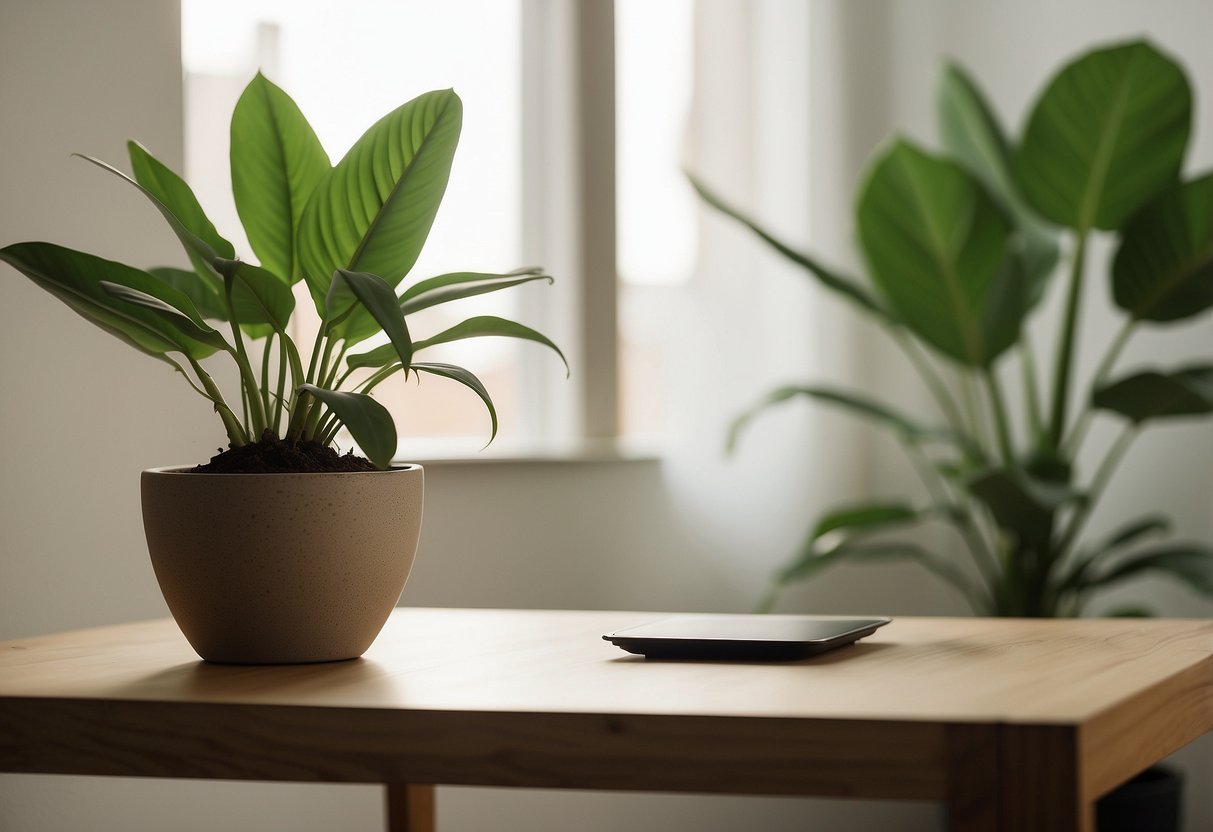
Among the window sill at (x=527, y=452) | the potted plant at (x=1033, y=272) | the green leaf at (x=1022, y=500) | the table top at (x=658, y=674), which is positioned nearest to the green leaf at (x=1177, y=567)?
the potted plant at (x=1033, y=272)

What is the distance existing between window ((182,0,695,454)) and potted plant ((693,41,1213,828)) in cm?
30

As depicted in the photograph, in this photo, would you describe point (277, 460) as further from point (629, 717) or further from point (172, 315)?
point (629, 717)

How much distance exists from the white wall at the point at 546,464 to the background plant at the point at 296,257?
53 cm

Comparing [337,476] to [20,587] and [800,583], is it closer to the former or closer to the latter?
[20,587]

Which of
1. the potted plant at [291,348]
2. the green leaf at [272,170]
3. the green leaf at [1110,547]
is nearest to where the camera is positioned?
the potted plant at [291,348]

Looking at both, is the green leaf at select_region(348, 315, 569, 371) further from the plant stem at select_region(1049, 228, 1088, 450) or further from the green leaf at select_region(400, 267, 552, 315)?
the plant stem at select_region(1049, 228, 1088, 450)

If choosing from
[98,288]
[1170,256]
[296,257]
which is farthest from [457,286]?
[1170,256]

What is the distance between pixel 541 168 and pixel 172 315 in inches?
57.8

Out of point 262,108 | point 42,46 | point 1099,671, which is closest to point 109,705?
point 262,108

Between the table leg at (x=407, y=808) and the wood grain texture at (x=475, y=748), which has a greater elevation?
the wood grain texture at (x=475, y=748)

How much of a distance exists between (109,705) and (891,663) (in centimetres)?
51

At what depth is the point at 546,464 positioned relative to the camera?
7.03 feet

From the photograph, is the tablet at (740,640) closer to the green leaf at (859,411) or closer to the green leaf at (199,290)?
the green leaf at (199,290)

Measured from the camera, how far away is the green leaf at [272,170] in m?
1.01
